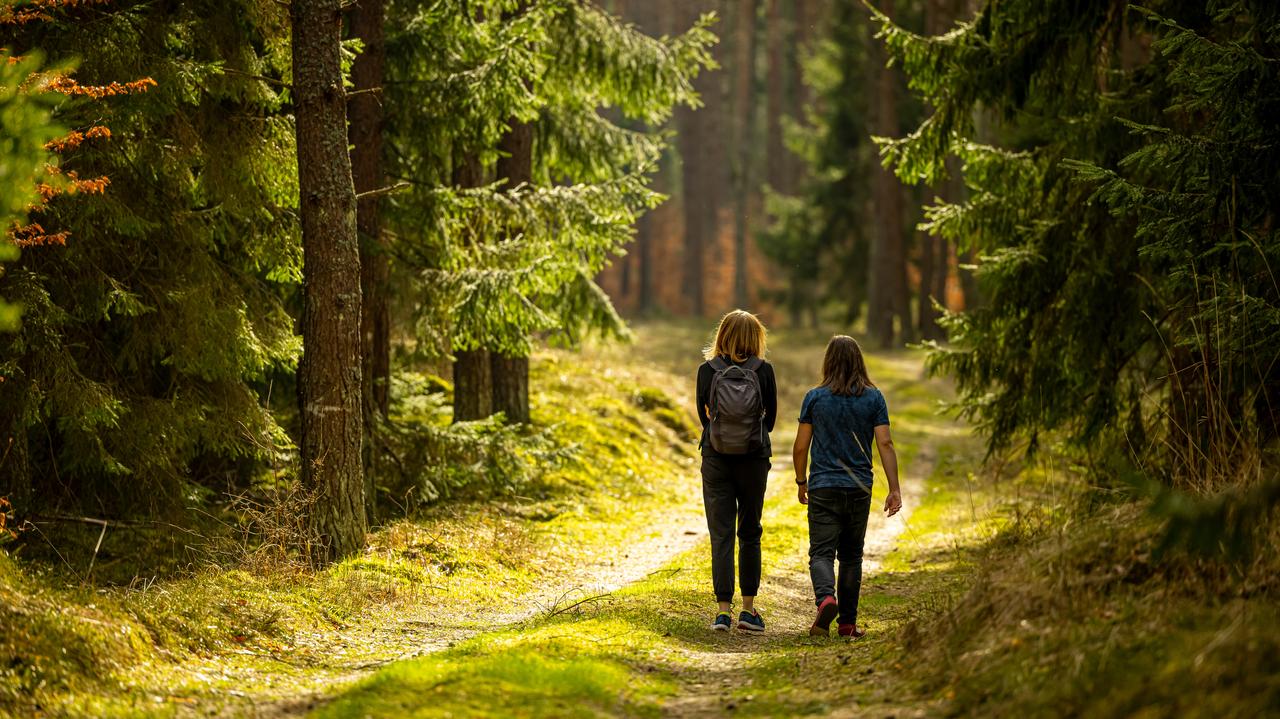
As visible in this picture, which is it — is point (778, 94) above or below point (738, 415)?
above

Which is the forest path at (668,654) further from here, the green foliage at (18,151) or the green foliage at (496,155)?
the green foliage at (496,155)

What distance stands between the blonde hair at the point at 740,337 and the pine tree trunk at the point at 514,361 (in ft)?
24.2

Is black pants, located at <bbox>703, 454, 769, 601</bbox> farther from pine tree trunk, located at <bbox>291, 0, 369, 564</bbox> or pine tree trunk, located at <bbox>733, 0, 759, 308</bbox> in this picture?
pine tree trunk, located at <bbox>733, 0, 759, 308</bbox>

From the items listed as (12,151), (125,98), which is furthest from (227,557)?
(12,151)

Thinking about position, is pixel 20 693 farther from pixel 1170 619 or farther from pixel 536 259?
pixel 536 259

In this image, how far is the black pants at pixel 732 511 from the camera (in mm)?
7754

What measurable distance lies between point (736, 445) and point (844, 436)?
0.79 meters

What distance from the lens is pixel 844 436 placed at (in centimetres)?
767

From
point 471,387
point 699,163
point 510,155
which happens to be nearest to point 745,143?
point 699,163

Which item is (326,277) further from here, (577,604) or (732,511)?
(732,511)

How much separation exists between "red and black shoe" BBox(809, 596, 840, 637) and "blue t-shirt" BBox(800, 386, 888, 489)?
804mm

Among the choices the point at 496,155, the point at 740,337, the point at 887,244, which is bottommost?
the point at 740,337

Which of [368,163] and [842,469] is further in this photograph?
[368,163]

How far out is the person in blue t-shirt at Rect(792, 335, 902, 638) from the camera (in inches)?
299
